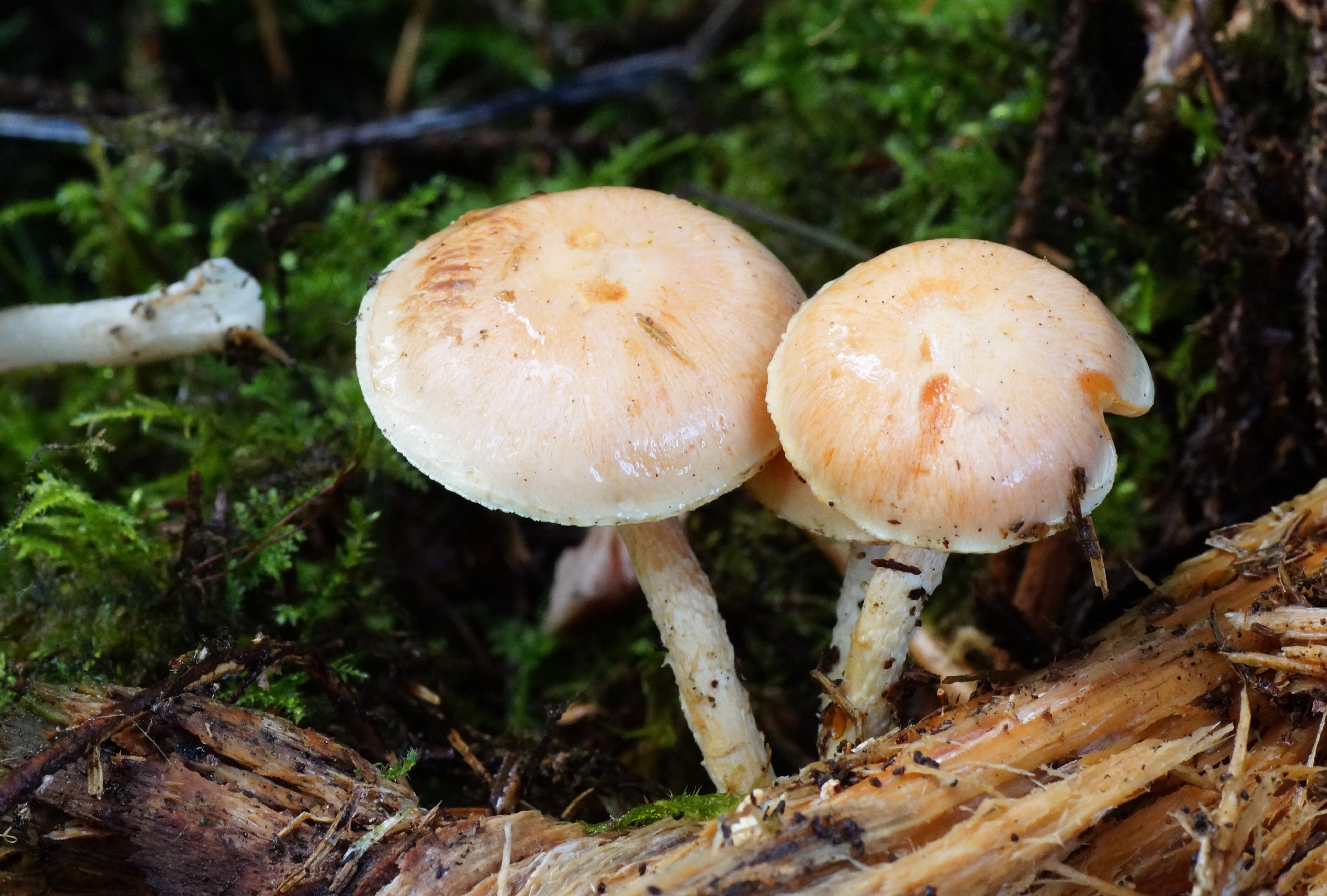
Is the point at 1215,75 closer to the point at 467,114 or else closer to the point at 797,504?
the point at 797,504

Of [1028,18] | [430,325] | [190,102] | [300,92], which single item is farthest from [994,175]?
[190,102]

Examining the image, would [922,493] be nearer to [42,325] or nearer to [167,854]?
[167,854]

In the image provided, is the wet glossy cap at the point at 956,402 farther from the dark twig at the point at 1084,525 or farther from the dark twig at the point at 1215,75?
the dark twig at the point at 1215,75

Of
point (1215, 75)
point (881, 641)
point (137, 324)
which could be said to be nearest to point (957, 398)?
point (881, 641)

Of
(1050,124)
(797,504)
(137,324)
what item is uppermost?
(1050,124)

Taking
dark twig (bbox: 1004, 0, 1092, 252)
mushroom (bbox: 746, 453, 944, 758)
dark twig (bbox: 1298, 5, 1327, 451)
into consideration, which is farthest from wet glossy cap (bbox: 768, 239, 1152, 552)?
dark twig (bbox: 1004, 0, 1092, 252)

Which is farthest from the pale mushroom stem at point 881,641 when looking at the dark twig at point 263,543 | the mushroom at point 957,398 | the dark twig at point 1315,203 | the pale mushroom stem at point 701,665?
the dark twig at point 263,543
